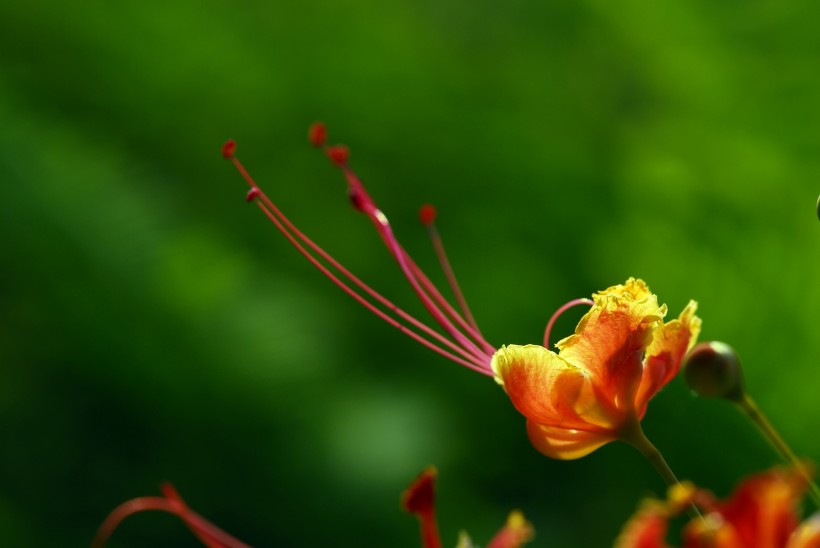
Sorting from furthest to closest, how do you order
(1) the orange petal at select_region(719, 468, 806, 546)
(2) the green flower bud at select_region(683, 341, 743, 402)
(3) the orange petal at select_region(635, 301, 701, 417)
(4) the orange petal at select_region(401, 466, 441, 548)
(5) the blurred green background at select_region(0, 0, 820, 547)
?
(5) the blurred green background at select_region(0, 0, 820, 547), (3) the orange petal at select_region(635, 301, 701, 417), (2) the green flower bud at select_region(683, 341, 743, 402), (4) the orange petal at select_region(401, 466, 441, 548), (1) the orange petal at select_region(719, 468, 806, 546)

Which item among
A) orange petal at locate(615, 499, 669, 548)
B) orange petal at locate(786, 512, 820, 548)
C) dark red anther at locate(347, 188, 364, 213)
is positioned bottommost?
orange petal at locate(786, 512, 820, 548)

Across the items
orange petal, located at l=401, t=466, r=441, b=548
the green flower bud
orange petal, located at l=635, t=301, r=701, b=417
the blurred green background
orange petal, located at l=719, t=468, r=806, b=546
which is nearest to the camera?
orange petal, located at l=719, t=468, r=806, b=546

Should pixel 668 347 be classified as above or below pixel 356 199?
below

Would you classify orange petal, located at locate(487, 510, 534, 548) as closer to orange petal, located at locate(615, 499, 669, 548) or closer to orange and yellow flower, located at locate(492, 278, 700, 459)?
orange petal, located at locate(615, 499, 669, 548)

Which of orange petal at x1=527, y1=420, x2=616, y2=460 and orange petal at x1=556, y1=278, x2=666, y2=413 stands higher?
orange petal at x1=556, y1=278, x2=666, y2=413

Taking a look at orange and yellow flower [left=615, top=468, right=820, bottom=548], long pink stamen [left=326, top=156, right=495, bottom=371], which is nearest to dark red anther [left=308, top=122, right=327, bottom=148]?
long pink stamen [left=326, top=156, right=495, bottom=371]

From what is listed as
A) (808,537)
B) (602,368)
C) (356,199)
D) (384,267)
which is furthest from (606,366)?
(384,267)

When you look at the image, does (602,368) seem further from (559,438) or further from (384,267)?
(384,267)

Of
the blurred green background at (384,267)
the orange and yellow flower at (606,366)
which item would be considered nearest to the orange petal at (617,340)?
the orange and yellow flower at (606,366)
